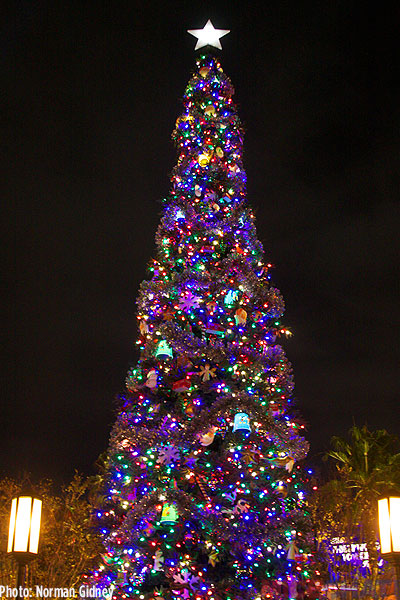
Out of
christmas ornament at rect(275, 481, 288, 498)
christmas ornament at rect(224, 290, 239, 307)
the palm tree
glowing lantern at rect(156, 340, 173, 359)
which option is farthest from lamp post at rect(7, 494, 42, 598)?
the palm tree

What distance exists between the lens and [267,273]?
31.1 ft

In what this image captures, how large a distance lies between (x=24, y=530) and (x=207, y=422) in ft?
8.52

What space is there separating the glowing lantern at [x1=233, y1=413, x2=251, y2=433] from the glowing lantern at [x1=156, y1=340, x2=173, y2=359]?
4.18ft

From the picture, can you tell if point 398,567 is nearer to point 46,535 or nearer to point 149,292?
point 149,292

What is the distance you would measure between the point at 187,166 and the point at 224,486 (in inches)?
191

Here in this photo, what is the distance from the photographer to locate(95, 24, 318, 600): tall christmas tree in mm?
7312

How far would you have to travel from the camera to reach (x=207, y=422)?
7.78 meters

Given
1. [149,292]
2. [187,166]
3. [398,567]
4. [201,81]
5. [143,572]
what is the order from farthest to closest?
1. [201,81]
2. [187,166]
3. [149,292]
4. [143,572]
5. [398,567]

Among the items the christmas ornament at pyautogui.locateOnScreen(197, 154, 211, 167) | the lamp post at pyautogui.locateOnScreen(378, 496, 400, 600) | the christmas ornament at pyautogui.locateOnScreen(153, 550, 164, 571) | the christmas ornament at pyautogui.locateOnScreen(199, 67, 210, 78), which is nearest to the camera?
the lamp post at pyautogui.locateOnScreen(378, 496, 400, 600)

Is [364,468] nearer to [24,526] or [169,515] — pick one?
[169,515]

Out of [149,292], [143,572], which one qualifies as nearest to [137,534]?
[143,572]

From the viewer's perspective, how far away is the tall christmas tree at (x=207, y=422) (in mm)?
7312

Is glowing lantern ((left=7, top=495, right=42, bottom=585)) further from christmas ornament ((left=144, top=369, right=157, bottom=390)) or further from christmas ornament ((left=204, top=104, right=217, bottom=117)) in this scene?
christmas ornament ((left=204, top=104, right=217, bottom=117))

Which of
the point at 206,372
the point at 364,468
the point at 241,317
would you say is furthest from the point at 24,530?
the point at 364,468
